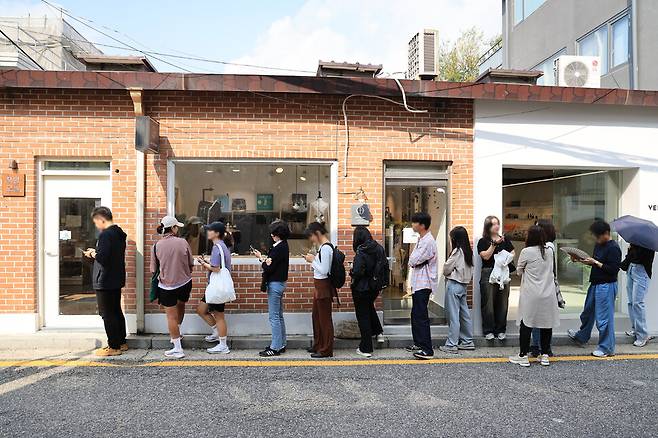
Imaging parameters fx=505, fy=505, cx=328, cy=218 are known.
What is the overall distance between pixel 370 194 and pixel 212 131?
2440mm

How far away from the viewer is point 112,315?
6.26 m

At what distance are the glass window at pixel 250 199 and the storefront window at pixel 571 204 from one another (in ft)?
10.9

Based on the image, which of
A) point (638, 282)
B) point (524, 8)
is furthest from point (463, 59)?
point (638, 282)

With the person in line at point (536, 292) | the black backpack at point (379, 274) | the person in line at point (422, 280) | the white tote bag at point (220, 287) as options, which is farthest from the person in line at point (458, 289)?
the white tote bag at point (220, 287)

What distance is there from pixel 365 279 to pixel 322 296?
0.58 m

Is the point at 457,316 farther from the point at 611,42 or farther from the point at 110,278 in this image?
the point at 611,42

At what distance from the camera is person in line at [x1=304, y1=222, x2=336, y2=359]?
627cm

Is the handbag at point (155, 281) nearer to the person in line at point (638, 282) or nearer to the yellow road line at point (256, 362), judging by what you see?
the yellow road line at point (256, 362)

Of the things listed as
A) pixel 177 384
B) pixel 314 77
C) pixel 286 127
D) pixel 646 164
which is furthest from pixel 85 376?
pixel 646 164

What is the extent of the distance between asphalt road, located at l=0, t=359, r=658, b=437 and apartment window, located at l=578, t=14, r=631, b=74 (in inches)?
427

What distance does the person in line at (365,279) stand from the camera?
6281 mm

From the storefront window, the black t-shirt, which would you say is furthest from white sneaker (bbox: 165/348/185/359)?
the storefront window

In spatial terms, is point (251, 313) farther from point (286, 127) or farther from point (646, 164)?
point (646, 164)

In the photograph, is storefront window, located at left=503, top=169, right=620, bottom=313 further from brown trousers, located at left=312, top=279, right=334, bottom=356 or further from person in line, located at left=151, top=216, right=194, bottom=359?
person in line, located at left=151, top=216, right=194, bottom=359
